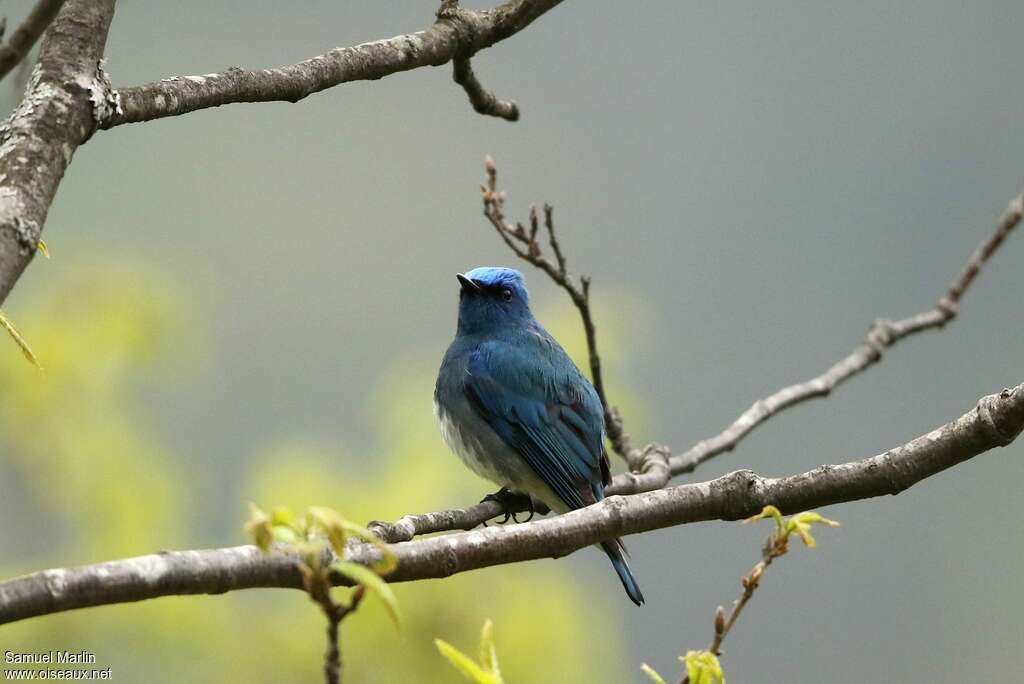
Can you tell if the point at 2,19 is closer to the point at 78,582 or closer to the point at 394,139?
the point at 78,582

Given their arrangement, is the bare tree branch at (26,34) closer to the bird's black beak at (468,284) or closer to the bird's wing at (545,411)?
the bird's wing at (545,411)

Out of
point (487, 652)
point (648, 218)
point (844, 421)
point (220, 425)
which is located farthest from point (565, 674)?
point (648, 218)

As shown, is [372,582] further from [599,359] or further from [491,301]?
[491,301]

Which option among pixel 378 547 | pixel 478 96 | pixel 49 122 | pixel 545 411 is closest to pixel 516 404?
pixel 545 411

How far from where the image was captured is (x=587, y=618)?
884 cm

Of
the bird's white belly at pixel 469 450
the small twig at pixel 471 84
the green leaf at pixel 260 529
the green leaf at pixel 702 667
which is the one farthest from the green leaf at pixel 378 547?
the bird's white belly at pixel 469 450

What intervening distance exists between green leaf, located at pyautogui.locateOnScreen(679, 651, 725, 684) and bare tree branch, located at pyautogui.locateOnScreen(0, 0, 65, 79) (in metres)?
1.51

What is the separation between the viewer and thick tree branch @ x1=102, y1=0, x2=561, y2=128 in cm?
282

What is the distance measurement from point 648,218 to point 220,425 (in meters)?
32.1

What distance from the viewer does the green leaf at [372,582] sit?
178cm

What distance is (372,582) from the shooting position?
182 cm

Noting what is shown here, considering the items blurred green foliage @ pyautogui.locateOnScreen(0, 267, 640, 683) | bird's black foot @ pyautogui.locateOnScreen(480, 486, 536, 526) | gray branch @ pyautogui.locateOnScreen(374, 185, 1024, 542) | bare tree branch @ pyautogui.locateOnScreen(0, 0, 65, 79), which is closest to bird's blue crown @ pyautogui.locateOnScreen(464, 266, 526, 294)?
blurred green foliage @ pyautogui.locateOnScreen(0, 267, 640, 683)

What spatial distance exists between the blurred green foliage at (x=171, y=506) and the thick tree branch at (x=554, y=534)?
4430 mm

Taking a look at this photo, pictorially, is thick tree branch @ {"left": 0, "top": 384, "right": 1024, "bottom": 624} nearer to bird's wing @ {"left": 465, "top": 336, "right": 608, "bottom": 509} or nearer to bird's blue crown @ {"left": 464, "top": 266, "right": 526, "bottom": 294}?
bird's wing @ {"left": 465, "top": 336, "right": 608, "bottom": 509}
